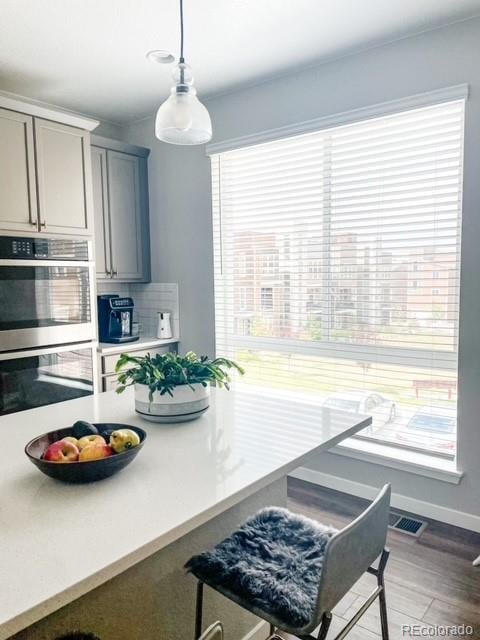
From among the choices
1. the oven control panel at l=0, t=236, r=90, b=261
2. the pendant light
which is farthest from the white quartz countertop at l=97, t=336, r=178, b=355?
the pendant light

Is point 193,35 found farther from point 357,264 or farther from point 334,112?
point 357,264

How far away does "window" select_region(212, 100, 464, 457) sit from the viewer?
8.29ft

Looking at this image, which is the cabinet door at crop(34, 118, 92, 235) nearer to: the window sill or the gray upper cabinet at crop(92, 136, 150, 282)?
the gray upper cabinet at crop(92, 136, 150, 282)

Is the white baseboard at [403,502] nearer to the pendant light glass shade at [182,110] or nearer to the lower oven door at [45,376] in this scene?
the lower oven door at [45,376]

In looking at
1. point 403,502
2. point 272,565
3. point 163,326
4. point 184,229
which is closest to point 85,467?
point 272,565

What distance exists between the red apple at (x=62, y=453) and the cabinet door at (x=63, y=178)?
204 cm

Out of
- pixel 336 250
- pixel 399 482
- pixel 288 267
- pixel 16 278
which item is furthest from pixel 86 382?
pixel 399 482

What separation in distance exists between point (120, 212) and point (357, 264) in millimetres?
1878

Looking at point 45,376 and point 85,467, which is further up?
point 85,467

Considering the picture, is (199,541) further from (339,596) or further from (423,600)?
(423,600)

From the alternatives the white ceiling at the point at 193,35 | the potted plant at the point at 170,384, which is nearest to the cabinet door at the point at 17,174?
the white ceiling at the point at 193,35

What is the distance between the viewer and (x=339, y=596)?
1.08 metres

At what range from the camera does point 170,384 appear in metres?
1.59

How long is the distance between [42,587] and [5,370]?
2154mm
